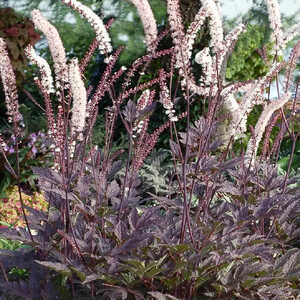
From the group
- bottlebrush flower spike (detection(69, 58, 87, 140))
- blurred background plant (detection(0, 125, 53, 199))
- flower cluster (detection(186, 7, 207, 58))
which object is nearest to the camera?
bottlebrush flower spike (detection(69, 58, 87, 140))

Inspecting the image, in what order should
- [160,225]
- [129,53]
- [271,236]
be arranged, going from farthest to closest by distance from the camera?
[129,53]
[271,236]
[160,225]

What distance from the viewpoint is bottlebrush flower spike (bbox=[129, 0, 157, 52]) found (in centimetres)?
229

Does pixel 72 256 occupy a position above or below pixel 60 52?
below

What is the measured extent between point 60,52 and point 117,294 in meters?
0.99

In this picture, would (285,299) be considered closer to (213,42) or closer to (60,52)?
(213,42)

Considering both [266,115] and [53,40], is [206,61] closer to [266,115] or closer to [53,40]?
[266,115]

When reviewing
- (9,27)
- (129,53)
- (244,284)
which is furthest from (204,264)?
(129,53)

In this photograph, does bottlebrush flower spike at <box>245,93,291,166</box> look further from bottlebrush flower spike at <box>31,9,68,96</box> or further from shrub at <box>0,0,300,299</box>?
bottlebrush flower spike at <box>31,9,68,96</box>

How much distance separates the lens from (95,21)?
221 centimetres

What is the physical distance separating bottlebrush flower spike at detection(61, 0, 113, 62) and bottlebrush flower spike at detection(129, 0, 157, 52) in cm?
17

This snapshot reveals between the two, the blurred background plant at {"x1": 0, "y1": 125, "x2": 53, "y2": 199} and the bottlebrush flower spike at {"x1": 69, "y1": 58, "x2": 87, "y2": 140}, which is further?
the blurred background plant at {"x1": 0, "y1": 125, "x2": 53, "y2": 199}

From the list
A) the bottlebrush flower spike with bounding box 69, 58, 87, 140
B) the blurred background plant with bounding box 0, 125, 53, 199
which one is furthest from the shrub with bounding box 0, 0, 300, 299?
the blurred background plant with bounding box 0, 125, 53, 199

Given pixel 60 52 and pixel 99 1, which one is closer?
pixel 60 52

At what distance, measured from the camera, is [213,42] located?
2.29 meters
